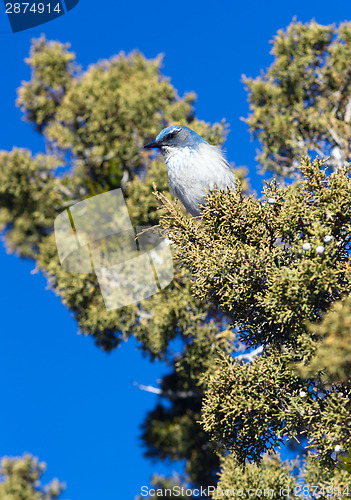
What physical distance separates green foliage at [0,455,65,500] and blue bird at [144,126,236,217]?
1029cm

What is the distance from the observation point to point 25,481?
1323 cm

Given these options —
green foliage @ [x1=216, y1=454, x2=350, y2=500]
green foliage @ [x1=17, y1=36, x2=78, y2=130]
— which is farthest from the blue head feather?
green foliage @ [x1=17, y1=36, x2=78, y2=130]

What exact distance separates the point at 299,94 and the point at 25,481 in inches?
497

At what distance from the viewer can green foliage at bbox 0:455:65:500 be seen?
508 inches

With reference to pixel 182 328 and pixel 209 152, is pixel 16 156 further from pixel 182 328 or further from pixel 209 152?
pixel 209 152

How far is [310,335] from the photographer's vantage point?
157 inches

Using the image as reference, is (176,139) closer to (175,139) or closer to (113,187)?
(175,139)

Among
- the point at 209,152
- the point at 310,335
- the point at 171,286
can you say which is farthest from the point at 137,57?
the point at 310,335

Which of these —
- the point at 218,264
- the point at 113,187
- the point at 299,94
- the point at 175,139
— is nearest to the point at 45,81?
the point at 113,187

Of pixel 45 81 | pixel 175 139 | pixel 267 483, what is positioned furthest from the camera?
pixel 45 81

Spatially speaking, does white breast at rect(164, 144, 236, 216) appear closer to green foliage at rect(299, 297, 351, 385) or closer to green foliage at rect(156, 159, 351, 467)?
green foliage at rect(156, 159, 351, 467)

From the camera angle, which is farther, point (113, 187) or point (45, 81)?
point (45, 81)

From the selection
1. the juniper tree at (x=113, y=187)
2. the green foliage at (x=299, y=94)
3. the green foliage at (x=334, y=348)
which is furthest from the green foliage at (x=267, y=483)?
the green foliage at (x=299, y=94)

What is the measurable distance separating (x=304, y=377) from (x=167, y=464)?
372 inches
